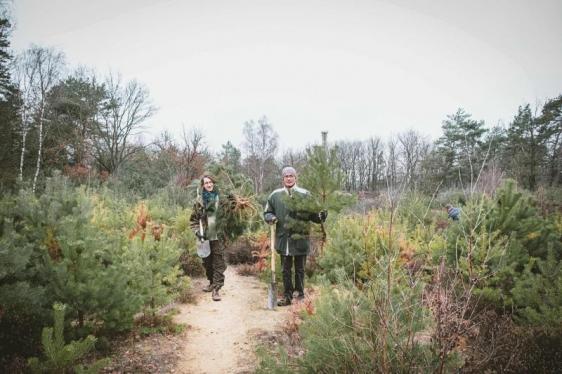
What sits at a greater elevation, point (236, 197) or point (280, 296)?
point (236, 197)

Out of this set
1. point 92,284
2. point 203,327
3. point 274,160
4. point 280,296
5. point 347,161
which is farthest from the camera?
point 347,161

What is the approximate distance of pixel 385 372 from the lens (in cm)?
202

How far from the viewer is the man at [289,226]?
5656mm

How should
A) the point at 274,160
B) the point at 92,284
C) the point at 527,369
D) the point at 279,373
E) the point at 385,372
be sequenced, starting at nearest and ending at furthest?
1. the point at 385,372
2. the point at 279,373
3. the point at 527,369
4. the point at 92,284
5. the point at 274,160

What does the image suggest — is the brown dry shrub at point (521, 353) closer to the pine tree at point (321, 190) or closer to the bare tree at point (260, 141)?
the pine tree at point (321, 190)

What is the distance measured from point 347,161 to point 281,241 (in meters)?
51.7

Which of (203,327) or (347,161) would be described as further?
(347,161)

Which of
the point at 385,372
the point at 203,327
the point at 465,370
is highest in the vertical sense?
the point at 385,372

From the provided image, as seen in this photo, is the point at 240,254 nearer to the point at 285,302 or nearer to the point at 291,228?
the point at 285,302

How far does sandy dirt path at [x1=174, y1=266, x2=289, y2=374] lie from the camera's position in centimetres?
395

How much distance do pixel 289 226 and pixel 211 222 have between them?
1732 mm

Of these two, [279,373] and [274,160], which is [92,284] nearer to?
[279,373]

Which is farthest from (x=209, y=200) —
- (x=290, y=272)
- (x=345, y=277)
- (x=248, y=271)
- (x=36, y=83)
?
(x=36, y=83)

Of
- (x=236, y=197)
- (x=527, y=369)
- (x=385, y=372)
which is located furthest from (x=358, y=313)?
(x=236, y=197)
